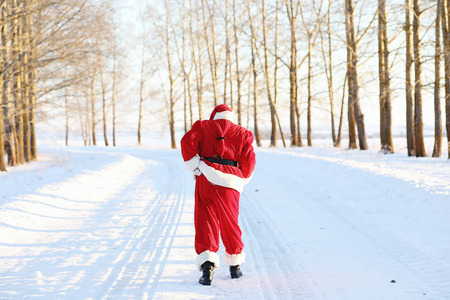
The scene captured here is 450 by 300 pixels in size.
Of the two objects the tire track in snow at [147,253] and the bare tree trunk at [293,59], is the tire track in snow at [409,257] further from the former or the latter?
the bare tree trunk at [293,59]

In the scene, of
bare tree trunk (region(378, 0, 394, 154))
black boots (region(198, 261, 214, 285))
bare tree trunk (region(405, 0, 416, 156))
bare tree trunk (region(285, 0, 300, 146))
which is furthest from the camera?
bare tree trunk (region(285, 0, 300, 146))

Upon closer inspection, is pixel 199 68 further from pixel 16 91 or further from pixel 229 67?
pixel 16 91

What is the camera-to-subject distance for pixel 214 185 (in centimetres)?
372

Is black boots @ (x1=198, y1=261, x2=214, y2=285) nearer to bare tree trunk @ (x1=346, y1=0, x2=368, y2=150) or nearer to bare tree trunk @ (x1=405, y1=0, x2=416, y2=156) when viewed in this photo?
bare tree trunk @ (x1=405, y1=0, x2=416, y2=156)

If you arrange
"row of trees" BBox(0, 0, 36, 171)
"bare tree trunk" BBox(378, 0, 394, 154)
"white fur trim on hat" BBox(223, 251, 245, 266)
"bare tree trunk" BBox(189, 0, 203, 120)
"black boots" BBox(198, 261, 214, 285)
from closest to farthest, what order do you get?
1. "black boots" BBox(198, 261, 214, 285)
2. "white fur trim on hat" BBox(223, 251, 245, 266)
3. "row of trees" BBox(0, 0, 36, 171)
4. "bare tree trunk" BBox(378, 0, 394, 154)
5. "bare tree trunk" BBox(189, 0, 203, 120)

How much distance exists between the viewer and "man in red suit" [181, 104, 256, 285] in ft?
12.1

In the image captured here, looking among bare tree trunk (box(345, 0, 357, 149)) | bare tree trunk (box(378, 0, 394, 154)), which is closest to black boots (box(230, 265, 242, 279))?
bare tree trunk (box(378, 0, 394, 154))

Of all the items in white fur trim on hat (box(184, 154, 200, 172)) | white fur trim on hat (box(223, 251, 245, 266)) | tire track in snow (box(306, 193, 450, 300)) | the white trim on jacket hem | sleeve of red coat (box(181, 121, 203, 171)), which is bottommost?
→ tire track in snow (box(306, 193, 450, 300))

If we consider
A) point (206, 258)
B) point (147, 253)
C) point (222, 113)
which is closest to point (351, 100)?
point (222, 113)

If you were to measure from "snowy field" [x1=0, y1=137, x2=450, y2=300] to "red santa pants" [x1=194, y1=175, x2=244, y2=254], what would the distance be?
399 millimetres

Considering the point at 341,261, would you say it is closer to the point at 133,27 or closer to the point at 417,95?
the point at 417,95

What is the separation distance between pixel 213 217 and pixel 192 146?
80cm

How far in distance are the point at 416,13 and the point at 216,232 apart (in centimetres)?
1422

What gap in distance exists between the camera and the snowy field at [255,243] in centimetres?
352
